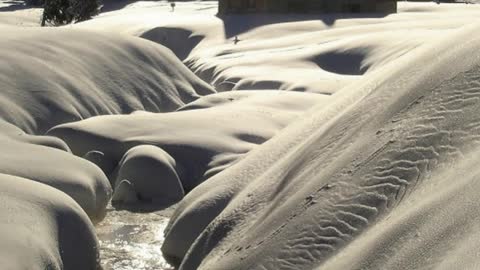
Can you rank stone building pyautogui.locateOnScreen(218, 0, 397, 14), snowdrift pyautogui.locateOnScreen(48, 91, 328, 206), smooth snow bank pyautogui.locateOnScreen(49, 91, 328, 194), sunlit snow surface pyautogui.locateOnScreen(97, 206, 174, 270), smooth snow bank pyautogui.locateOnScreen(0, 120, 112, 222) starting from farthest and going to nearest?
stone building pyautogui.locateOnScreen(218, 0, 397, 14)
smooth snow bank pyautogui.locateOnScreen(49, 91, 328, 194)
snowdrift pyautogui.locateOnScreen(48, 91, 328, 206)
smooth snow bank pyautogui.locateOnScreen(0, 120, 112, 222)
sunlit snow surface pyautogui.locateOnScreen(97, 206, 174, 270)

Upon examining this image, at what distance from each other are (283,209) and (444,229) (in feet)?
5.14

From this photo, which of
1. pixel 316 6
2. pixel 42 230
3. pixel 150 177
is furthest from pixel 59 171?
pixel 316 6

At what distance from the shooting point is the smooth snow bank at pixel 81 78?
10641 millimetres

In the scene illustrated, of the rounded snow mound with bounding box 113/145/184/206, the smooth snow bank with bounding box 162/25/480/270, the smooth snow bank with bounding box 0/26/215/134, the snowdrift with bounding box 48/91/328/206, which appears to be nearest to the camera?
the smooth snow bank with bounding box 162/25/480/270

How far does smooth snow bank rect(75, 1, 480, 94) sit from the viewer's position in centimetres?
1436

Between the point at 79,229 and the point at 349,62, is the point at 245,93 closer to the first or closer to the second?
the point at 349,62

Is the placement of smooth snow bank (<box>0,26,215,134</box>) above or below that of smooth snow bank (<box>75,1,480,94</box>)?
above

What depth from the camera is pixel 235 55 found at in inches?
694

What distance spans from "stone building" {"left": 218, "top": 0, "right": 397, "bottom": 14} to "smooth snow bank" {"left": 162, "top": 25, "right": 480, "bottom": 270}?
52.3 ft

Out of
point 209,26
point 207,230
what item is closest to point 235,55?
point 209,26

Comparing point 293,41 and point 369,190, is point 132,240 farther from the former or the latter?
point 293,41

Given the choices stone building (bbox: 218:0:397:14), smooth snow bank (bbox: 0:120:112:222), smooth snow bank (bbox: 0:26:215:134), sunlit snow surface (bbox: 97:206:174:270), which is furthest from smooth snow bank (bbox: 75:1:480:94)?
smooth snow bank (bbox: 0:120:112:222)

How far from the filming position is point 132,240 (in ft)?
24.4

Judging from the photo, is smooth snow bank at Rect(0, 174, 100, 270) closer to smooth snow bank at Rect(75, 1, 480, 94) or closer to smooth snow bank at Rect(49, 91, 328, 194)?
smooth snow bank at Rect(49, 91, 328, 194)
